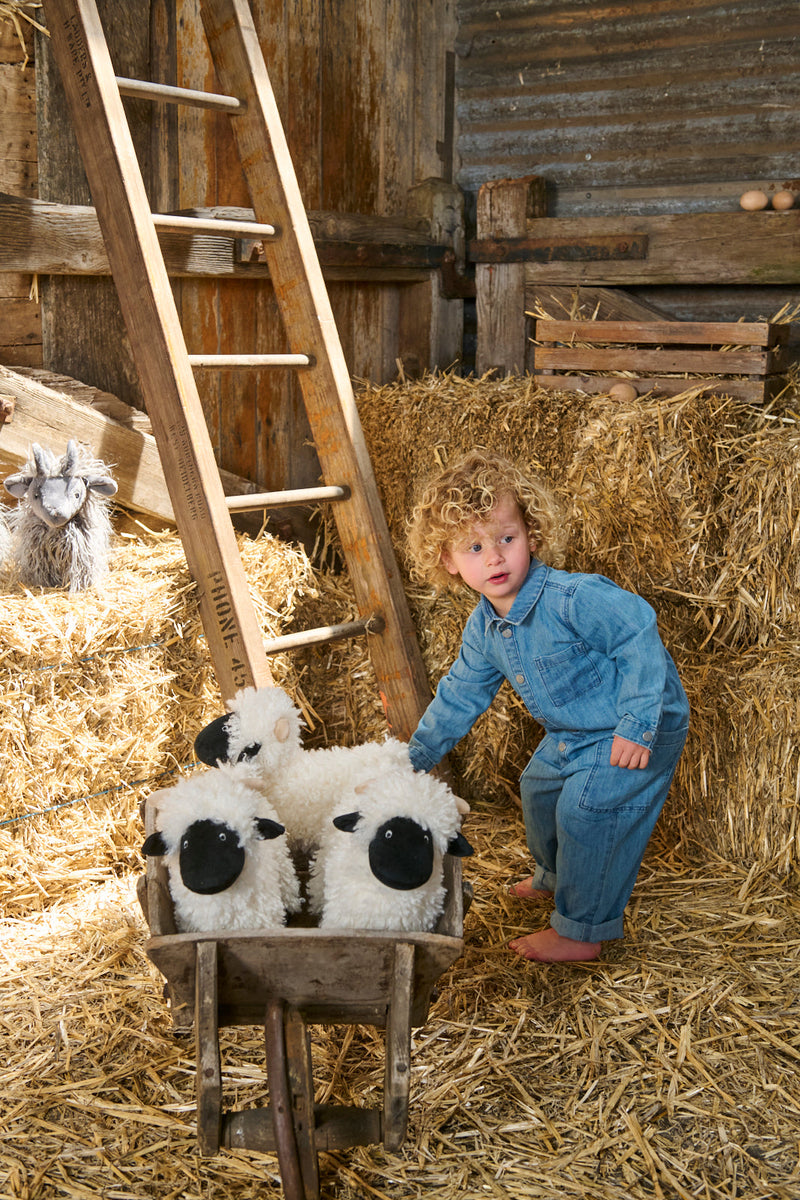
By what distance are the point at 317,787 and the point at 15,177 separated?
2107 millimetres

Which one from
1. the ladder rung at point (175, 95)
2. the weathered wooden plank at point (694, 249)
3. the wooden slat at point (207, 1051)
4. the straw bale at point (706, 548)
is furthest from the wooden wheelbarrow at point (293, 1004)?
the weathered wooden plank at point (694, 249)

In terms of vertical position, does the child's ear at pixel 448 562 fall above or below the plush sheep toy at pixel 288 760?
above

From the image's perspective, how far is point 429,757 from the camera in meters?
2.44

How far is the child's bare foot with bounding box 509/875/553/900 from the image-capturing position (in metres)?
2.79

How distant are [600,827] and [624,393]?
1.29 meters

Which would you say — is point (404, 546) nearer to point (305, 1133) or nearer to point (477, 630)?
point (477, 630)

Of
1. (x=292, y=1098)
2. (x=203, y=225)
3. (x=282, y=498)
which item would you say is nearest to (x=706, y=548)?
(x=282, y=498)

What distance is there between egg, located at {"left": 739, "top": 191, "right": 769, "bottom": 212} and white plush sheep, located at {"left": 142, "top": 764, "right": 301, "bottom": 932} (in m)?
2.53

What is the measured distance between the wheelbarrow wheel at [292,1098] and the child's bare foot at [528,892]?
1.24 m

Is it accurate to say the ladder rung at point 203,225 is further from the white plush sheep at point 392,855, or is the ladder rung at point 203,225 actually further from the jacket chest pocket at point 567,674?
the white plush sheep at point 392,855

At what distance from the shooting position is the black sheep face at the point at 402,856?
170cm

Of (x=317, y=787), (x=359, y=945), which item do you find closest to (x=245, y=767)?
(x=317, y=787)

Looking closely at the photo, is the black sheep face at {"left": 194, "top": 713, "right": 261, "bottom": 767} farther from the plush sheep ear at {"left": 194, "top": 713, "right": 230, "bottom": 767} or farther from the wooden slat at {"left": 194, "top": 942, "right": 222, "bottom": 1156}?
the wooden slat at {"left": 194, "top": 942, "right": 222, "bottom": 1156}

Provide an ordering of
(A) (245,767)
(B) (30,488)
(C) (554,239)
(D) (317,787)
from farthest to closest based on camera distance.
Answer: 1. (C) (554,239)
2. (B) (30,488)
3. (D) (317,787)
4. (A) (245,767)
